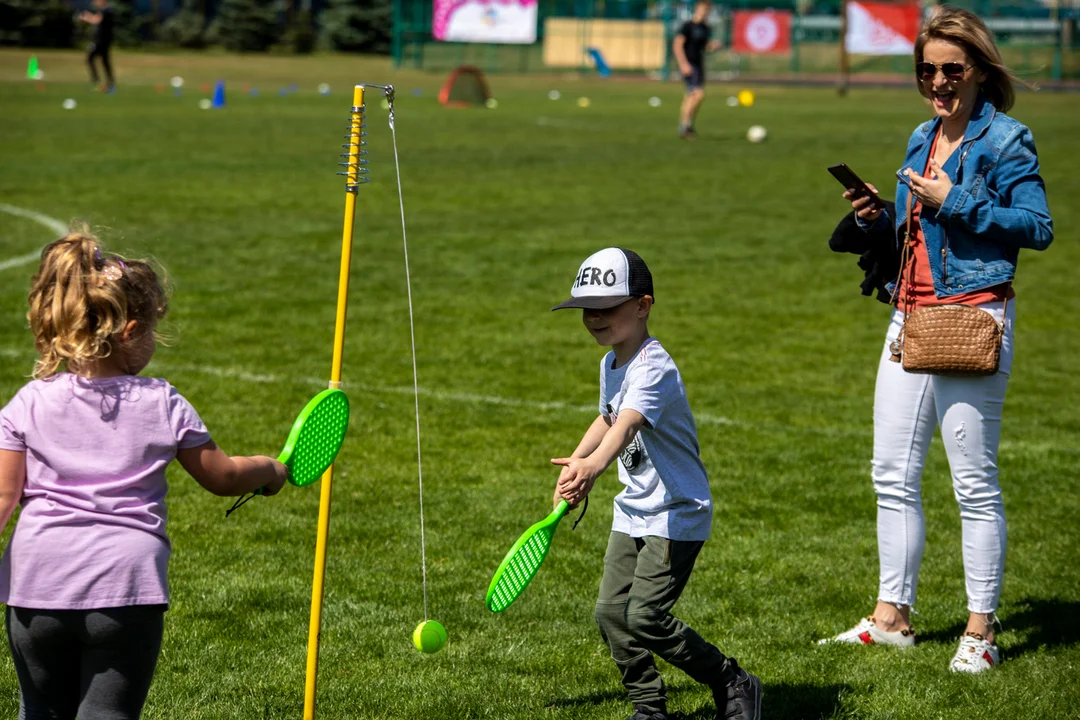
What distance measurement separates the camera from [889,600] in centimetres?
526

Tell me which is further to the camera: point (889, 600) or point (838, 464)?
point (838, 464)

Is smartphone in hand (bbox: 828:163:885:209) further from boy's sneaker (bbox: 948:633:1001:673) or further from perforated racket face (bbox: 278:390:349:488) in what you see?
perforated racket face (bbox: 278:390:349:488)

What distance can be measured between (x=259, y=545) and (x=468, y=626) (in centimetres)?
133

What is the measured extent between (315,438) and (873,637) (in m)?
2.69

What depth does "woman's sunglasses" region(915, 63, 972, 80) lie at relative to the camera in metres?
4.75

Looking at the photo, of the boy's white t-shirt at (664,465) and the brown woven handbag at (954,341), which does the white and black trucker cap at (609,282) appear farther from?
the brown woven handbag at (954,341)


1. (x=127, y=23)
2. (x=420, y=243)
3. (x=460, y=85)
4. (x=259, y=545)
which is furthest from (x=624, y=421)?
(x=127, y=23)

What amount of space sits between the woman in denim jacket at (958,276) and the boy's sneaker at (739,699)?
1021 millimetres

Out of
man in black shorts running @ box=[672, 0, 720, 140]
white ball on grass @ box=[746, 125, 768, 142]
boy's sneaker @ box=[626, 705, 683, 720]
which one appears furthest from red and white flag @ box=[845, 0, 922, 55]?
boy's sneaker @ box=[626, 705, 683, 720]

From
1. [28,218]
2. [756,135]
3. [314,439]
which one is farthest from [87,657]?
[756,135]

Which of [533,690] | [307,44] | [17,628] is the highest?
[307,44]

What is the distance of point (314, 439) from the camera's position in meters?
3.61

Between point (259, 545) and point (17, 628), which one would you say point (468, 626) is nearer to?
point (259, 545)

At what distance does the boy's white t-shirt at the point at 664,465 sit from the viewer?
13.6 feet
